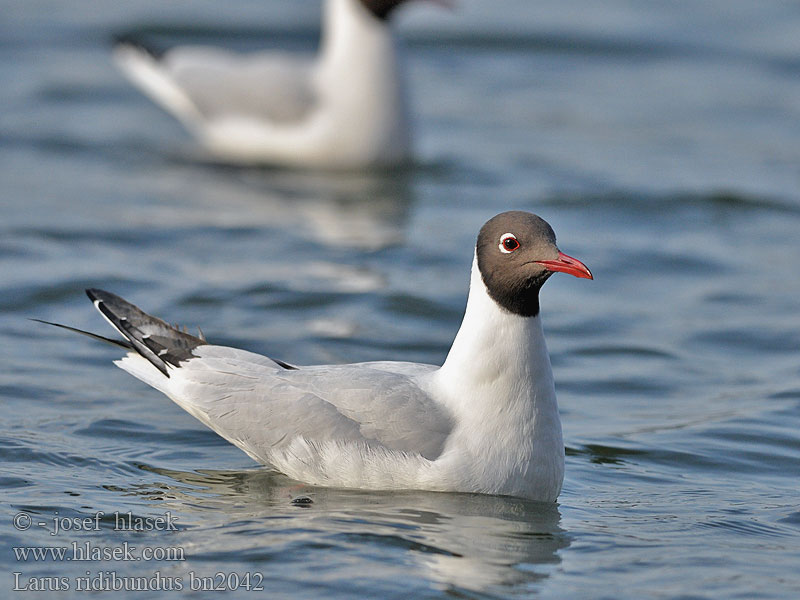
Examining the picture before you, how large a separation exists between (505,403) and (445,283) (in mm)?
4197

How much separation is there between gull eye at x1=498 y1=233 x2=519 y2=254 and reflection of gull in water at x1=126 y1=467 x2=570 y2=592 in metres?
1.07

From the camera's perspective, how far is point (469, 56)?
17.3m

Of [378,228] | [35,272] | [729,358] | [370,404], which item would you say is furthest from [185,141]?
[370,404]

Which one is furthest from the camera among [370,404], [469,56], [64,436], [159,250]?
[469,56]

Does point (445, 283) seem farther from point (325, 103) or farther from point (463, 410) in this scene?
point (463, 410)

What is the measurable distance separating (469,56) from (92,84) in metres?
4.48

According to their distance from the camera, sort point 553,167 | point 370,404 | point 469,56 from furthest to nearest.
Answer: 1. point 469,56
2. point 553,167
3. point 370,404

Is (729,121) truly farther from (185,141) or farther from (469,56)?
(185,141)

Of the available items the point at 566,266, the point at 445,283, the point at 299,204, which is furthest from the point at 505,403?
the point at 299,204

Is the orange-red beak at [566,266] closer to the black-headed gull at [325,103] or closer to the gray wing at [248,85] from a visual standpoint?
the black-headed gull at [325,103]

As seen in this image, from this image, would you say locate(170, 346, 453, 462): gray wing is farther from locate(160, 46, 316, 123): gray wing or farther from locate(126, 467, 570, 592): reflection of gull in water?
locate(160, 46, 316, 123): gray wing

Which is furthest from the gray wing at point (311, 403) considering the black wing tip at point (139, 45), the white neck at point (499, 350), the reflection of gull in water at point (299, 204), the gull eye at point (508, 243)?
the black wing tip at point (139, 45)

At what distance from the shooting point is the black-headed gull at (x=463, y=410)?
622cm

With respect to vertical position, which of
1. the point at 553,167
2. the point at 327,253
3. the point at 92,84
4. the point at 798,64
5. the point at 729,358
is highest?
the point at 798,64
